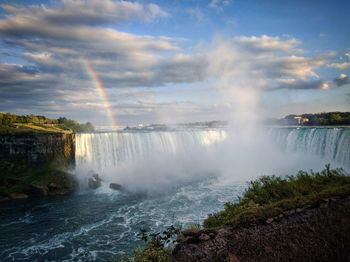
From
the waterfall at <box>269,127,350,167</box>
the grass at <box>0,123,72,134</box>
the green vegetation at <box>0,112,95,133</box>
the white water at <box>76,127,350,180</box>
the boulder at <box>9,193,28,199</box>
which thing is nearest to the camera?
the boulder at <box>9,193,28,199</box>

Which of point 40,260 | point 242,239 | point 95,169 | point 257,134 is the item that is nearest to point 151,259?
point 242,239

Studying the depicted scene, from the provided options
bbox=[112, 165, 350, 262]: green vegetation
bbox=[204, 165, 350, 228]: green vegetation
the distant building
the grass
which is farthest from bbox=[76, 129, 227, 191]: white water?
the distant building

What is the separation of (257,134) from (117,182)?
82.2 ft

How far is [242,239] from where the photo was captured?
6141 mm

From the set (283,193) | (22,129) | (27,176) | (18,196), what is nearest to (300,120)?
(22,129)

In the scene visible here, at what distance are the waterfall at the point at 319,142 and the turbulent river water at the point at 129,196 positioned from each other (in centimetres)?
4

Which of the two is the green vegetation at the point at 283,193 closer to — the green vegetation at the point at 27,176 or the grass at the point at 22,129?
the green vegetation at the point at 27,176

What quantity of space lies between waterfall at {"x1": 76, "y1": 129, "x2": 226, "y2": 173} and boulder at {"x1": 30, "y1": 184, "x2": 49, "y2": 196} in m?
5.97

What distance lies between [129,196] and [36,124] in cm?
3171

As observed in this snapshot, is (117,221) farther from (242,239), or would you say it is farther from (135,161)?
(135,161)

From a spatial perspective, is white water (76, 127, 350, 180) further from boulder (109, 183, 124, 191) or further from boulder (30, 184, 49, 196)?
boulder (30, 184, 49, 196)

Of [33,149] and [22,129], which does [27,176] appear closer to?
[33,149]

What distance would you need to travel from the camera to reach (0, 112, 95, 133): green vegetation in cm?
4344

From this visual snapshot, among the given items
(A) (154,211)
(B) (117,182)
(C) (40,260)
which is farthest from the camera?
(B) (117,182)
